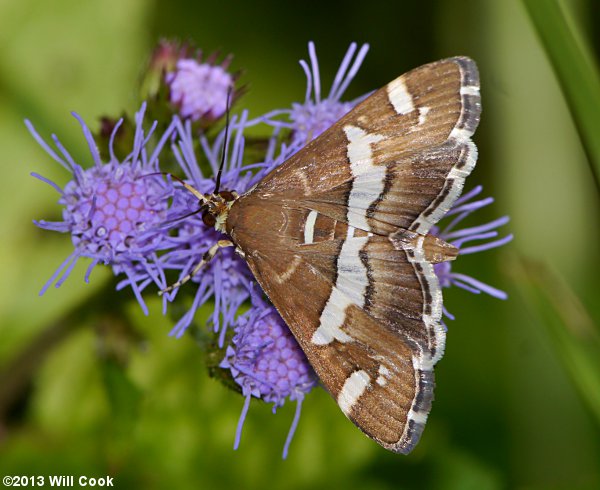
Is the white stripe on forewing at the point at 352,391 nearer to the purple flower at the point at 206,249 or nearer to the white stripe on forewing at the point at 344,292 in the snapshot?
the white stripe on forewing at the point at 344,292

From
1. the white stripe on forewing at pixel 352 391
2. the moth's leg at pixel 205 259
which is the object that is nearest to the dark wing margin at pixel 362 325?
the white stripe on forewing at pixel 352 391

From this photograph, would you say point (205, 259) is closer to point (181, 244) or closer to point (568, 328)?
point (181, 244)

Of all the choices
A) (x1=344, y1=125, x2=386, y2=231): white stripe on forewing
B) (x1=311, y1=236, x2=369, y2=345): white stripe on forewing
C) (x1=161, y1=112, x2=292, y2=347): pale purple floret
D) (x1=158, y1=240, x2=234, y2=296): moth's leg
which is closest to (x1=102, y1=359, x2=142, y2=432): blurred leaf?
(x1=161, y1=112, x2=292, y2=347): pale purple floret

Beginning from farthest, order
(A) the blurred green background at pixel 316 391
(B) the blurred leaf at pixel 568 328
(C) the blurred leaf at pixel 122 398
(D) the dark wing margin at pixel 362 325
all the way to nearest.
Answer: (A) the blurred green background at pixel 316 391, (B) the blurred leaf at pixel 568 328, (C) the blurred leaf at pixel 122 398, (D) the dark wing margin at pixel 362 325

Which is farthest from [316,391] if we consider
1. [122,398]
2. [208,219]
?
[208,219]

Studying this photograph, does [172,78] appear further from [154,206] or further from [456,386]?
[456,386]

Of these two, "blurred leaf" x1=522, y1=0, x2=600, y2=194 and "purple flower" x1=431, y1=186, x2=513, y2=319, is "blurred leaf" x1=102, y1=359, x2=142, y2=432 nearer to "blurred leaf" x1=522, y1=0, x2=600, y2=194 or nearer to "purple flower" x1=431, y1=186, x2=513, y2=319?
"purple flower" x1=431, y1=186, x2=513, y2=319
